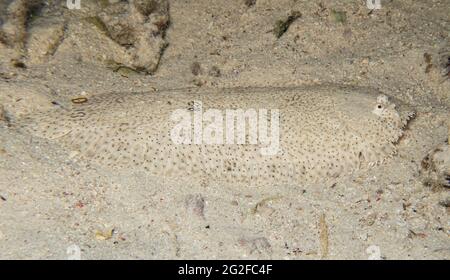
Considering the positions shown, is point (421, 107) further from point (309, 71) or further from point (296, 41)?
point (296, 41)

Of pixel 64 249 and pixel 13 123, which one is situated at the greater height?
pixel 13 123

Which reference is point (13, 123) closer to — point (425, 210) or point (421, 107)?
point (425, 210)

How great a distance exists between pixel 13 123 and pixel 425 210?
5.56m

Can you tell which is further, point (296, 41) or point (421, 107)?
point (296, 41)

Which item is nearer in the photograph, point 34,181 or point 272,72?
point 34,181
